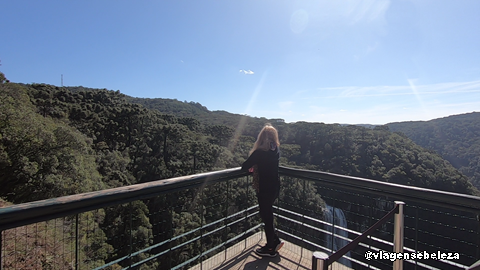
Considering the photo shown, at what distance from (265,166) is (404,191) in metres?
1.16

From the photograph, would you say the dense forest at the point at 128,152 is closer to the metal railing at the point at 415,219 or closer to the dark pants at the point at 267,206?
the dark pants at the point at 267,206

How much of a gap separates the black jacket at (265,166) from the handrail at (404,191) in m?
0.39

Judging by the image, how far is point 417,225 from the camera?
5.81ft

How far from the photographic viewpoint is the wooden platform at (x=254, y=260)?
7.75ft

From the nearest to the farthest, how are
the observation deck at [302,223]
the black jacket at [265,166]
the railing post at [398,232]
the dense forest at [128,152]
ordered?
1. the observation deck at [302,223]
2. the railing post at [398,232]
3. the black jacket at [265,166]
4. the dense forest at [128,152]

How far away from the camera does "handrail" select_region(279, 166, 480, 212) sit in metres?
1.56

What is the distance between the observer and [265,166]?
7.55 ft

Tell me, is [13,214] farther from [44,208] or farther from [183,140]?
[183,140]

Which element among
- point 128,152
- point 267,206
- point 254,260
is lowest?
point 128,152

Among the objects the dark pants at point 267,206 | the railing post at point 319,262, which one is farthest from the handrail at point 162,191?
the railing post at point 319,262

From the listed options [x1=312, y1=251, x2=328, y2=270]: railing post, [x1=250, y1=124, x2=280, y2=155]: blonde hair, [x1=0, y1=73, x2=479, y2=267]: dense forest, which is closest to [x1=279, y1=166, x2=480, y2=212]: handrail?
[x1=250, y1=124, x2=280, y2=155]: blonde hair

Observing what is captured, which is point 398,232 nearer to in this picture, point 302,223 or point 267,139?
point 302,223

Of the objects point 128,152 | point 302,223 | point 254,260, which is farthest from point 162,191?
point 128,152

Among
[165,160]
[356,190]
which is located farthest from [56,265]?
[165,160]
